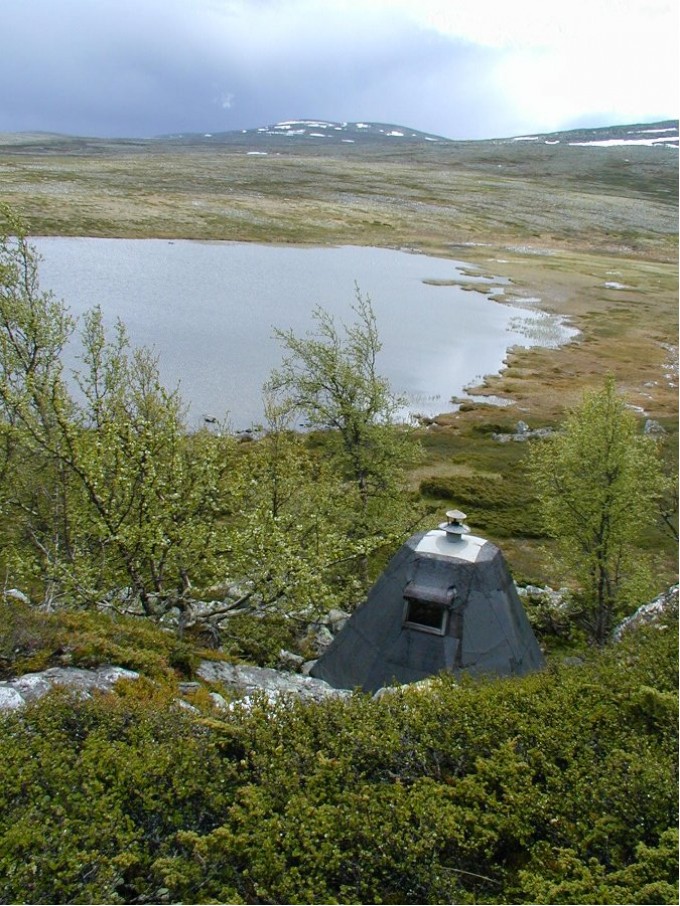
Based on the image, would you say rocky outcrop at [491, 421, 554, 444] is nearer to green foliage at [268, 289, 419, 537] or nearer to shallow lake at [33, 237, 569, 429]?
shallow lake at [33, 237, 569, 429]

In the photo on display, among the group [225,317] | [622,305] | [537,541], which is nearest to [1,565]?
[537,541]

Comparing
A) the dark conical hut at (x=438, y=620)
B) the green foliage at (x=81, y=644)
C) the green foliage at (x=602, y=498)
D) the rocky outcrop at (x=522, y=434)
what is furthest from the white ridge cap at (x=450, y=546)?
the rocky outcrop at (x=522, y=434)

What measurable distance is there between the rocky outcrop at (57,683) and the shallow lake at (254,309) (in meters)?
33.3

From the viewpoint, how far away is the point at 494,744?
10.1m

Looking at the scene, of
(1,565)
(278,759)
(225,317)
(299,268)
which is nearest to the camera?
(278,759)

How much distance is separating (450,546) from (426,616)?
1865 mm

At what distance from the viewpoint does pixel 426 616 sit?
15.6 m

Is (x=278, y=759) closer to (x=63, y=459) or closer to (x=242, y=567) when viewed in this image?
(x=242, y=567)

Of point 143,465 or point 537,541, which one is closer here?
point 143,465

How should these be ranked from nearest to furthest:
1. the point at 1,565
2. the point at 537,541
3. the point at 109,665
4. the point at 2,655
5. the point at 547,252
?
1. the point at 2,655
2. the point at 109,665
3. the point at 1,565
4. the point at 537,541
5. the point at 547,252

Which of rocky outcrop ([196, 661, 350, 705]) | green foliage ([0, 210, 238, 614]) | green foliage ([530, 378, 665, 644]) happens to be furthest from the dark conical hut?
green foliage ([530, 378, 665, 644])

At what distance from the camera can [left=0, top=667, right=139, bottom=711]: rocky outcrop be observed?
10.1m

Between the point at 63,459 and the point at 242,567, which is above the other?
the point at 63,459

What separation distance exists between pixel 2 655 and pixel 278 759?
563 cm
